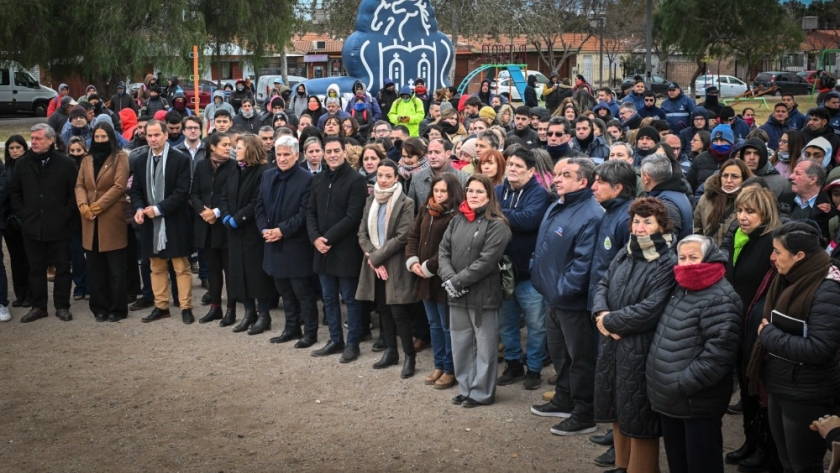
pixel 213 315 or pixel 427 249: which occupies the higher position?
pixel 427 249

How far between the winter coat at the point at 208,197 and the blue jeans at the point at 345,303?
1.43 m

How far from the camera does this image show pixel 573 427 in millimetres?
6262

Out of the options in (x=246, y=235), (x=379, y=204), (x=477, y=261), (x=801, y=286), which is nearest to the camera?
(x=801, y=286)

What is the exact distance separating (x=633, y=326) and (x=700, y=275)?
1.56ft

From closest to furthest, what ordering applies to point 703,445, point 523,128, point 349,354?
point 703,445 → point 349,354 → point 523,128

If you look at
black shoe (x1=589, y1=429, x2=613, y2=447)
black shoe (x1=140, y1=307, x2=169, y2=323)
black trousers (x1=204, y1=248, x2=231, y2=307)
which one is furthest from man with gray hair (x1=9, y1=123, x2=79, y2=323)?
black shoe (x1=589, y1=429, x2=613, y2=447)

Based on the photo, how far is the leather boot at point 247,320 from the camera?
352 inches

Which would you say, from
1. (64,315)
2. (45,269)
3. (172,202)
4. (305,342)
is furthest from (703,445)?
(45,269)

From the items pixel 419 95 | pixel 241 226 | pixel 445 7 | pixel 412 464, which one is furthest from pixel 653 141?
pixel 445 7

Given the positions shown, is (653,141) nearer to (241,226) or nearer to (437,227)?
(437,227)

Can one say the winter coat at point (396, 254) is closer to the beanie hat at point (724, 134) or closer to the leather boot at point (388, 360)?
the leather boot at point (388, 360)

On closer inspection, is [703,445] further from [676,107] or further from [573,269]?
[676,107]

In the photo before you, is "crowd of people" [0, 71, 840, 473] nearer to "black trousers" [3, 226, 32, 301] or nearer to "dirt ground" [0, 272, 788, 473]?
"black trousers" [3, 226, 32, 301]

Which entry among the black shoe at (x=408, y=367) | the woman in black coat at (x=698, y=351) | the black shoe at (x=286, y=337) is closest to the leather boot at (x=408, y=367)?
the black shoe at (x=408, y=367)
